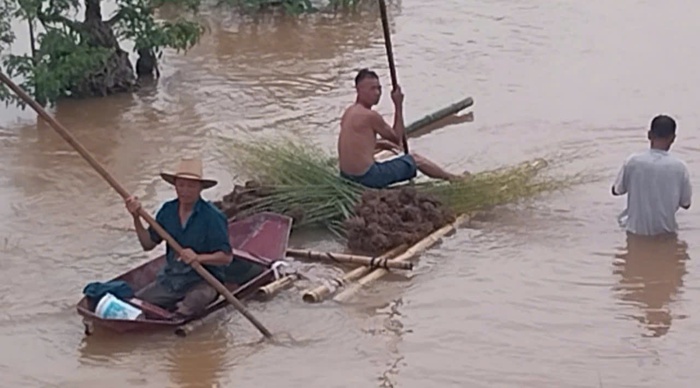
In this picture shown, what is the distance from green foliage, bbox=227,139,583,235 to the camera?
8.84 m

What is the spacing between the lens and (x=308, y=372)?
Answer: 6.73 m

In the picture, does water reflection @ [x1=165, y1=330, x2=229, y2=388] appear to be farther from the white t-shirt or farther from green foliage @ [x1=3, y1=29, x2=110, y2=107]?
green foliage @ [x1=3, y1=29, x2=110, y2=107]

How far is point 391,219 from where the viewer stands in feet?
27.6

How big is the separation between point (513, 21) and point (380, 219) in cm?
813

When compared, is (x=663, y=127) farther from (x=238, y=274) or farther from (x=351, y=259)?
(x=238, y=274)

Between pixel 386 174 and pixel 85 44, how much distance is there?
16.1 ft

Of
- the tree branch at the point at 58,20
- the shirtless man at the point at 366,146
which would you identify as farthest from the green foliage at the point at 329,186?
the tree branch at the point at 58,20

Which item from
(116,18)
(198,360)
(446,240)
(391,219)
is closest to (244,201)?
(391,219)

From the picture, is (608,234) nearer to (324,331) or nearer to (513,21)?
(324,331)

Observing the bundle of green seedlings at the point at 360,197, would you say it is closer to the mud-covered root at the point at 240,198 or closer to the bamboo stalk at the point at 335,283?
the mud-covered root at the point at 240,198

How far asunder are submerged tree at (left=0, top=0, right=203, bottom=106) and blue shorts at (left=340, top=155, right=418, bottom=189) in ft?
14.6

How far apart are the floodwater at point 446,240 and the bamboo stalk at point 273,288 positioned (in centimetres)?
7

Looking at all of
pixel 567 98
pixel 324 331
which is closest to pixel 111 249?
pixel 324 331

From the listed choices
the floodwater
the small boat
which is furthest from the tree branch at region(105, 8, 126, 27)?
the small boat
